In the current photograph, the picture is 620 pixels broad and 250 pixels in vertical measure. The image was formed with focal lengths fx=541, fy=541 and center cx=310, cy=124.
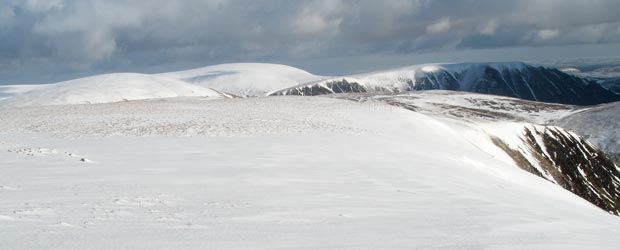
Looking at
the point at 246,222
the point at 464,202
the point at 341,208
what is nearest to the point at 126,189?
the point at 246,222

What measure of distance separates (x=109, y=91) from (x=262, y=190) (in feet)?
510

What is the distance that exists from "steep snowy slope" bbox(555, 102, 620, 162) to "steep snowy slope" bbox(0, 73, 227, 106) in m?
85.9

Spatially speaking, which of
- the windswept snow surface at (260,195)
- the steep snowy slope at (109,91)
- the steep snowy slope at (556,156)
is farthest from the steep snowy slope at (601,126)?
the steep snowy slope at (109,91)

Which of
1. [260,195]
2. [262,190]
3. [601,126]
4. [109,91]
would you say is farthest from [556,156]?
[109,91]

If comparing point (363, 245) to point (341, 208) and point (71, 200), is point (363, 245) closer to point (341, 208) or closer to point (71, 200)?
point (341, 208)

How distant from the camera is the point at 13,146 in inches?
956

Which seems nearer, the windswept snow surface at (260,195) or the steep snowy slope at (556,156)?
the windswept snow surface at (260,195)

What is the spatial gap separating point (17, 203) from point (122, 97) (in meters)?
151

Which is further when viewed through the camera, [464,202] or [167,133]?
[167,133]

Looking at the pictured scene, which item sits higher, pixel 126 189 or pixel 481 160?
pixel 126 189

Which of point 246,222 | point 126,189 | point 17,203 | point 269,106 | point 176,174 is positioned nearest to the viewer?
point 246,222

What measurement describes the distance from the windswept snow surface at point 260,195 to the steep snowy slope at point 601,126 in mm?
85096

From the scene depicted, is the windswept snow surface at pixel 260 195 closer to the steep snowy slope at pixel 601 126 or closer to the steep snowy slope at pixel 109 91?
the steep snowy slope at pixel 601 126

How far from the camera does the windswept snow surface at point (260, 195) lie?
9.45 meters
